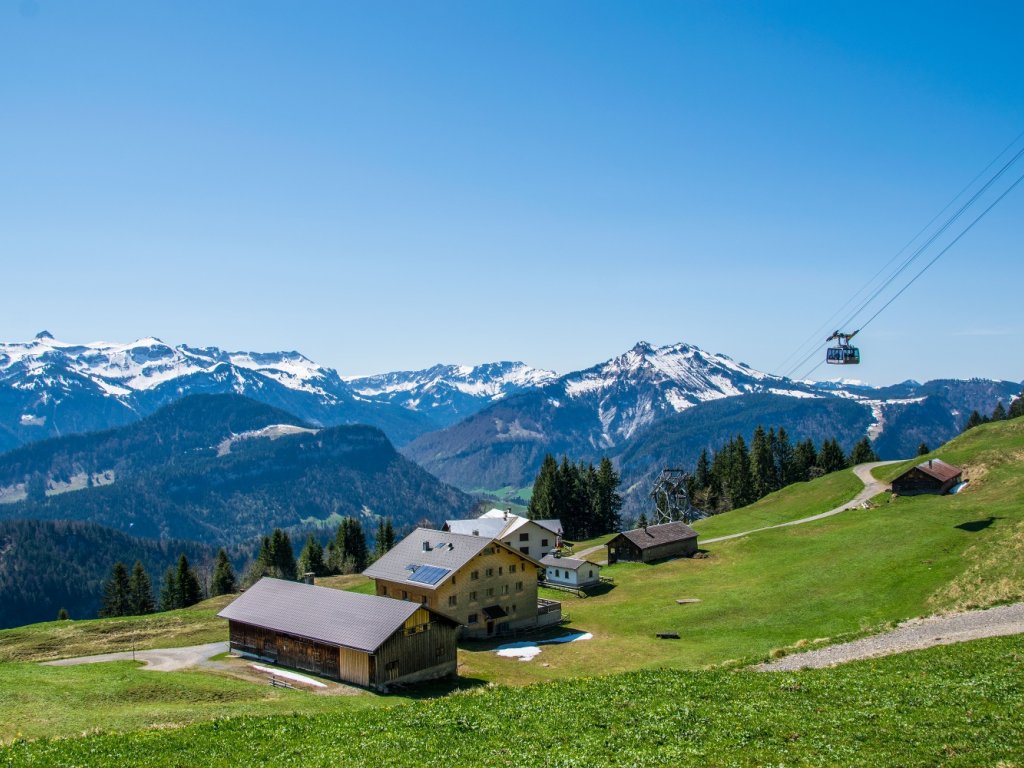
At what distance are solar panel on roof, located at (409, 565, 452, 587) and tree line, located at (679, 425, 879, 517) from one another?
92709 millimetres

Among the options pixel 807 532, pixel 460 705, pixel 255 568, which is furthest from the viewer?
pixel 255 568

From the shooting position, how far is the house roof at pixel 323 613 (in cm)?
5372

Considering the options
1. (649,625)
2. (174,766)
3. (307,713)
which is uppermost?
(174,766)

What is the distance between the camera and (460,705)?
1468 inches

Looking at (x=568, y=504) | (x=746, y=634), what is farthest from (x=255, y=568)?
(x=746, y=634)

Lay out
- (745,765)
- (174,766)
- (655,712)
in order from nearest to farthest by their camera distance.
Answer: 1. (745,765)
2. (174,766)
3. (655,712)

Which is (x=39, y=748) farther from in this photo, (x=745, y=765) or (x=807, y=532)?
(x=807, y=532)

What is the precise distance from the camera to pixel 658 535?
106438 mm

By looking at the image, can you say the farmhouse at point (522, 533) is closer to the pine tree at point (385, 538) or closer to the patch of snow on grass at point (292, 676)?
the pine tree at point (385, 538)

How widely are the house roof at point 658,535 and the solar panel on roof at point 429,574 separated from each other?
41.0 meters

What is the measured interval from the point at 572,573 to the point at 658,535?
65.6ft

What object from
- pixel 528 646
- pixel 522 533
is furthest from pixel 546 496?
pixel 528 646

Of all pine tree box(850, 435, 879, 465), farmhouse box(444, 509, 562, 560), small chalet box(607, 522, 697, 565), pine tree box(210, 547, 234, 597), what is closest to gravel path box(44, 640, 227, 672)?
farmhouse box(444, 509, 562, 560)

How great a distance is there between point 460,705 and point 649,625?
39.2 metres
